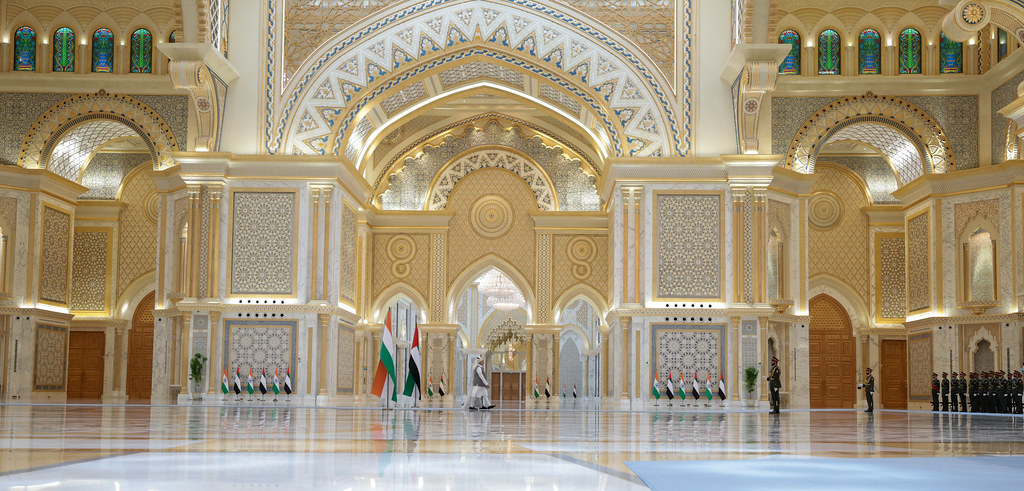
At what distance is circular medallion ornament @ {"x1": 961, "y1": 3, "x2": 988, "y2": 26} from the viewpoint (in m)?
15.7

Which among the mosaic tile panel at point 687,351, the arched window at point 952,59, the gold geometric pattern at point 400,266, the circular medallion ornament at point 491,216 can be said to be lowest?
the mosaic tile panel at point 687,351

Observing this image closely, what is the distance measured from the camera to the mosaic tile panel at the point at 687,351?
2148 cm

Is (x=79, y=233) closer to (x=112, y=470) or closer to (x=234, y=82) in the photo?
(x=234, y=82)

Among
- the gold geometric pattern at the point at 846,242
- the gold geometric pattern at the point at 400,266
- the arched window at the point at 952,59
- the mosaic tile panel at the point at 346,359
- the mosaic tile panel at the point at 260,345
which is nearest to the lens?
the mosaic tile panel at the point at 260,345

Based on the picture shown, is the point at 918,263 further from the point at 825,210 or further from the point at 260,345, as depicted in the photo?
the point at 260,345

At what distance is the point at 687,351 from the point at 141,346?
15.1 metres

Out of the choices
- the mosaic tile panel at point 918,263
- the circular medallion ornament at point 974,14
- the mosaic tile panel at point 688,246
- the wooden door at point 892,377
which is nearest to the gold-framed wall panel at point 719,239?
the mosaic tile panel at point 688,246

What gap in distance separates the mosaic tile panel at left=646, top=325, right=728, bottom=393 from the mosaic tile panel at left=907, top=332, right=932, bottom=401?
5661mm

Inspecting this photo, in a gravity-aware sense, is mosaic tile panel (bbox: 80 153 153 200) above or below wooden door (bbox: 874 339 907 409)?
above

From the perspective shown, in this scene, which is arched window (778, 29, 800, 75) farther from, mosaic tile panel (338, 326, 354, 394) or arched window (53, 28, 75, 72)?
arched window (53, 28, 75, 72)

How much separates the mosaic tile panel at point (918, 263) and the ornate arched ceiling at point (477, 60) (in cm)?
661

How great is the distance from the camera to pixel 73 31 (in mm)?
23766

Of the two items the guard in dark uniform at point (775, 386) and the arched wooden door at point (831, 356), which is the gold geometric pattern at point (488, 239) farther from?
the guard in dark uniform at point (775, 386)

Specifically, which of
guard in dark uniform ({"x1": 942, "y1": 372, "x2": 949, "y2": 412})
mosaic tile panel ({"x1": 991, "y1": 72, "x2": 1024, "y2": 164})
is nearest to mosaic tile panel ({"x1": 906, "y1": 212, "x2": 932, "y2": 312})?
mosaic tile panel ({"x1": 991, "y1": 72, "x2": 1024, "y2": 164})
